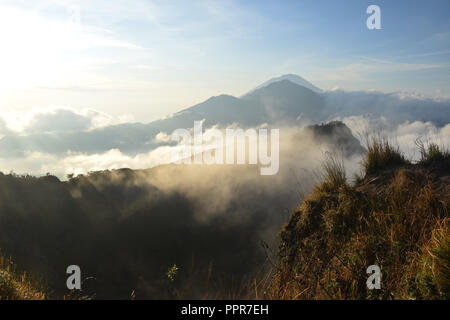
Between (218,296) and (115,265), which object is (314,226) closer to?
(218,296)

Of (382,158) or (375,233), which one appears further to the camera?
(382,158)

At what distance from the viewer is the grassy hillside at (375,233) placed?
349cm

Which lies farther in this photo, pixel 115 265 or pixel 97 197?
pixel 97 197

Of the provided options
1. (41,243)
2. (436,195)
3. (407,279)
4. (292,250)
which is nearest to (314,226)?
(292,250)

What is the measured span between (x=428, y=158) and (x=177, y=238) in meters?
54.0

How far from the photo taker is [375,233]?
481 centimetres

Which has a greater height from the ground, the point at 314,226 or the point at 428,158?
the point at 428,158

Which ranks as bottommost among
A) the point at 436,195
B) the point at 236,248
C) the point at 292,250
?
the point at 236,248

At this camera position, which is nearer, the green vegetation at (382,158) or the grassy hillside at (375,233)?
the grassy hillside at (375,233)

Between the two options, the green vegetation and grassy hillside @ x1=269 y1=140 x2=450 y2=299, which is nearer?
grassy hillside @ x1=269 y1=140 x2=450 y2=299

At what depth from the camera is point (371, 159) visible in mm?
7535

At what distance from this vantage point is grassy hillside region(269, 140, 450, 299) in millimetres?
3488
